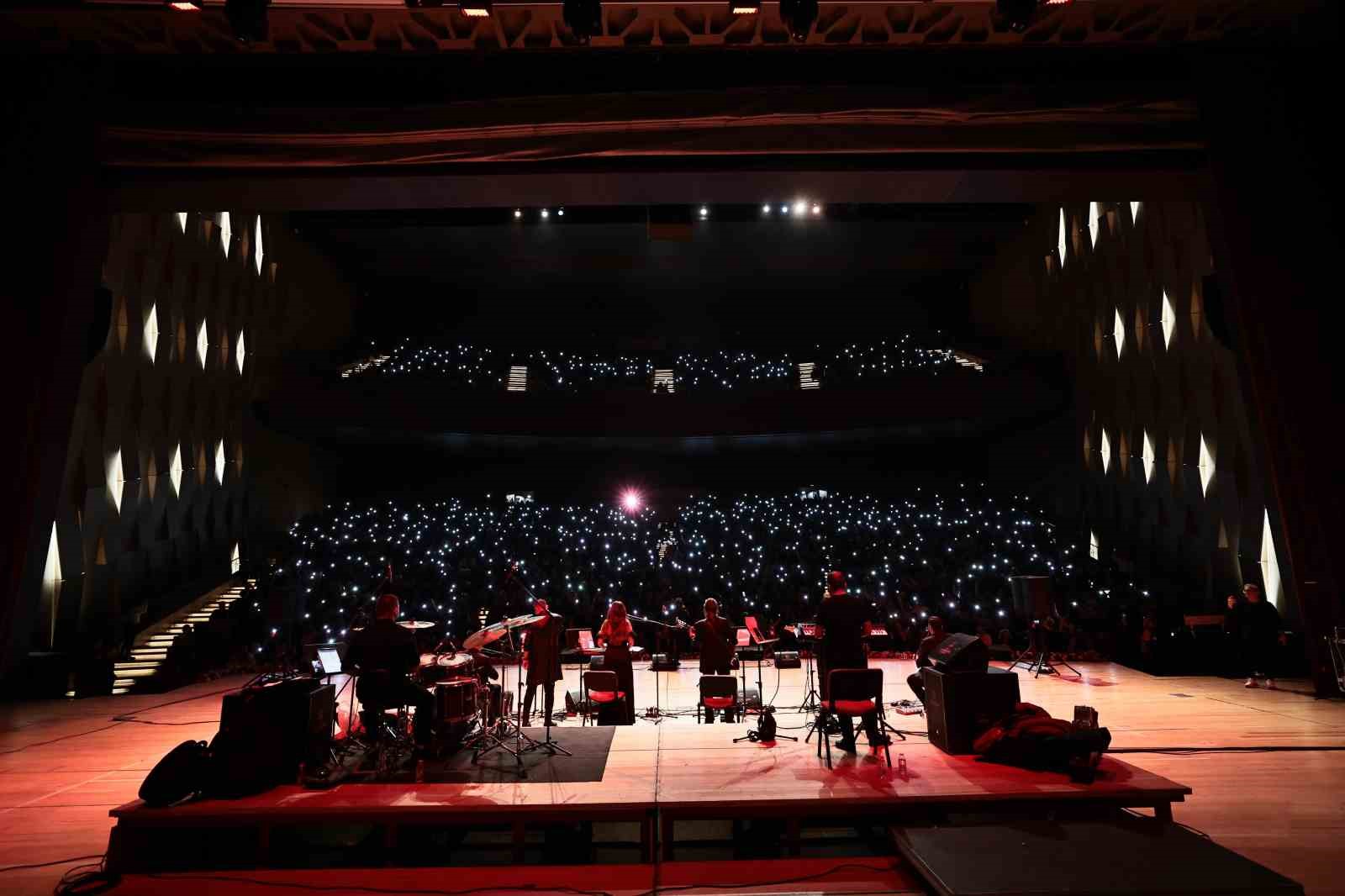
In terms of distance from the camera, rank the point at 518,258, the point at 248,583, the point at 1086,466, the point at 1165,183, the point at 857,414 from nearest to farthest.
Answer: the point at 1165,183 → the point at 248,583 → the point at 1086,466 → the point at 857,414 → the point at 518,258

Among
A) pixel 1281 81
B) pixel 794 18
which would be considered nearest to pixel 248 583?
pixel 794 18

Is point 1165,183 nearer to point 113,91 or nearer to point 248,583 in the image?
point 113,91

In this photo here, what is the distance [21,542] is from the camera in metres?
4.01

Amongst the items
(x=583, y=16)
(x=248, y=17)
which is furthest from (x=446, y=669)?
(x=583, y=16)

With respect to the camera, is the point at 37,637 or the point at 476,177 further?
the point at 37,637

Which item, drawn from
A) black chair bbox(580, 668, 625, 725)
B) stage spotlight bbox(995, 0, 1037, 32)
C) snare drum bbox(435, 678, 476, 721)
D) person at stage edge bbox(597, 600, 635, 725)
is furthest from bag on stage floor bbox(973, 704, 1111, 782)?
stage spotlight bbox(995, 0, 1037, 32)

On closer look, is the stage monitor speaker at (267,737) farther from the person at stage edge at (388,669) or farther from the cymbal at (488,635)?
the cymbal at (488,635)

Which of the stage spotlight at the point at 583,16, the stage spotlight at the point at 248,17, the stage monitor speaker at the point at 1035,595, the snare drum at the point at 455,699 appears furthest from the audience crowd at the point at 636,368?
the stage spotlight at the point at 583,16

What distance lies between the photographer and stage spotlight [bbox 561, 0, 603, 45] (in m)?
4.01

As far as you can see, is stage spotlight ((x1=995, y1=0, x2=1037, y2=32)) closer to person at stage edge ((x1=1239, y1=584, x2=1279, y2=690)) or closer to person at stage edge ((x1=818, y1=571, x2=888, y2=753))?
person at stage edge ((x1=818, y1=571, x2=888, y2=753))

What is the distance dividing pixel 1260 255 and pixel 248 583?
14.1m

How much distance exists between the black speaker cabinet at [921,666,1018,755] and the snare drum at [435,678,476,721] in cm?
347

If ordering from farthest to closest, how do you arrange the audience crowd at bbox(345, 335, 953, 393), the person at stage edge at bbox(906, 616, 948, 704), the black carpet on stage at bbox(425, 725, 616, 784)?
the audience crowd at bbox(345, 335, 953, 393), the person at stage edge at bbox(906, 616, 948, 704), the black carpet on stage at bbox(425, 725, 616, 784)

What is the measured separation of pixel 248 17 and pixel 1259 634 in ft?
37.4
